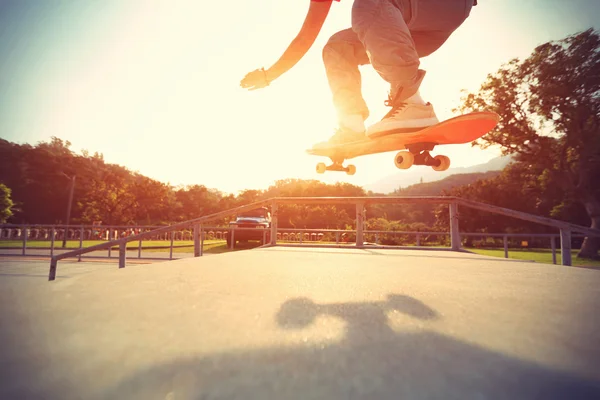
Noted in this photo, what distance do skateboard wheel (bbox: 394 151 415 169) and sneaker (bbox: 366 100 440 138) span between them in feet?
0.96

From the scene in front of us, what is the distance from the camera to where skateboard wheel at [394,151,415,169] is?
3.18 metres

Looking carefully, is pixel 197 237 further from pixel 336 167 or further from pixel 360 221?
pixel 360 221

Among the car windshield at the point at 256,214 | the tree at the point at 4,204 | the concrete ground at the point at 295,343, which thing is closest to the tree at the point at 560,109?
the car windshield at the point at 256,214

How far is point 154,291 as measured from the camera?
1.40 meters

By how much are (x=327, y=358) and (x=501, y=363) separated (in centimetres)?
40

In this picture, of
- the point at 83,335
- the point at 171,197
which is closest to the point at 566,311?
the point at 83,335

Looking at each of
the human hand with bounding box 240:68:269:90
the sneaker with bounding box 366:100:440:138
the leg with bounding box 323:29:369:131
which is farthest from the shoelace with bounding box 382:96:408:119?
the human hand with bounding box 240:68:269:90

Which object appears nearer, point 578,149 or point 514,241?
point 578,149

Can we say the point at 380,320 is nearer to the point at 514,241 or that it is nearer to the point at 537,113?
the point at 537,113

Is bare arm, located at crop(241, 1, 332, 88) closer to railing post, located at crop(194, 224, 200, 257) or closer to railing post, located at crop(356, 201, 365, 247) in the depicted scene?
railing post, located at crop(194, 224, 200, 257)

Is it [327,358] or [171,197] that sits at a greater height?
[171,197]

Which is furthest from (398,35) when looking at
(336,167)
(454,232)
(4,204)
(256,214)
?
(4,204)

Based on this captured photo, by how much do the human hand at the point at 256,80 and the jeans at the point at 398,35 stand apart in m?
0.76

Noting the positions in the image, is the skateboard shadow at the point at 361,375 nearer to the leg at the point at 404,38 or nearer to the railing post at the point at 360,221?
the leg at the point at 404,38
